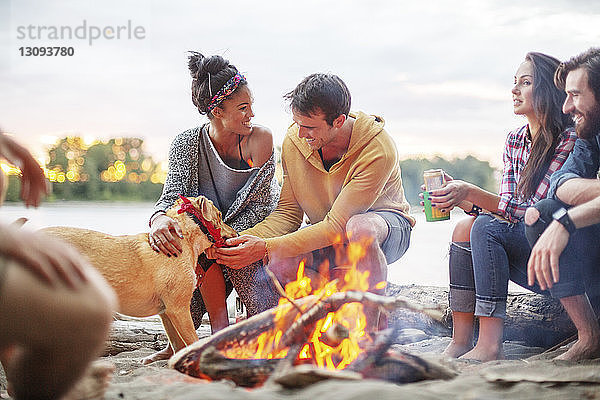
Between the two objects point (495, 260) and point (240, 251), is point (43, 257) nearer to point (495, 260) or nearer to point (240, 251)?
point (240, 251)

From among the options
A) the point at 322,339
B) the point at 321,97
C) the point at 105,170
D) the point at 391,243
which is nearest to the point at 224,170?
the point at 321,97

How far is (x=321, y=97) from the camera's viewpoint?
3.08 metres

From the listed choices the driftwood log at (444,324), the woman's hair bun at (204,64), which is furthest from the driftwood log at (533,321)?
the woman's hair bun at (204,64)

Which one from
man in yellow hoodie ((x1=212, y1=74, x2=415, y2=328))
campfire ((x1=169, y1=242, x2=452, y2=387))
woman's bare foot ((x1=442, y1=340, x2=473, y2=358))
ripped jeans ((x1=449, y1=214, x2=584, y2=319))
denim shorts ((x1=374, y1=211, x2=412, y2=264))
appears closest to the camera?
campfire ((x1=169, y1=242, x2=452, y2=387))

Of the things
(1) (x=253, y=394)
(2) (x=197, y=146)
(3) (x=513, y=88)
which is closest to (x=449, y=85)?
(3) (x=513, y=88)

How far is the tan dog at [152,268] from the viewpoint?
277 centimetres

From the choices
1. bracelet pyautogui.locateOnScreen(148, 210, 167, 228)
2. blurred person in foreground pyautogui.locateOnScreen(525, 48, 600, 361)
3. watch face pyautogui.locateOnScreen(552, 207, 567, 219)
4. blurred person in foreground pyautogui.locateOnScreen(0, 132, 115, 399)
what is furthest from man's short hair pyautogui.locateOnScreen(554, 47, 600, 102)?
blurred person in foreground pyautogui.locateOnScreen(0, 132, 115, 399)

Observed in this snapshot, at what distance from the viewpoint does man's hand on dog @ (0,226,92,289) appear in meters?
1.32

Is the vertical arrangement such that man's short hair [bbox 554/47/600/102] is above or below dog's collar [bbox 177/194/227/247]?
above

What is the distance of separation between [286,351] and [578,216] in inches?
52.8

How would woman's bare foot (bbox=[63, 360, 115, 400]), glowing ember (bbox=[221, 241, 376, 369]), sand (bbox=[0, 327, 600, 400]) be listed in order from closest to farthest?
sand (bbox=[0, 327, 600, 400]) → woman's bare foot (bbox=[63, 360, 115, 400]) → glowing ember (bbox=[221, 241, 376, 369])

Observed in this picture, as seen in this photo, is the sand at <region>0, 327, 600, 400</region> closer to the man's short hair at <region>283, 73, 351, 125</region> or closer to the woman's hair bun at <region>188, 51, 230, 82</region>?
the man's short hair at <region>283, 73, 351, 125</region>

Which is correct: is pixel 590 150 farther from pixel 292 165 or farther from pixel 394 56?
pixel 394 56

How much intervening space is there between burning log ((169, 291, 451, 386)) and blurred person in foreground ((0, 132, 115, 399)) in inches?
26.0
